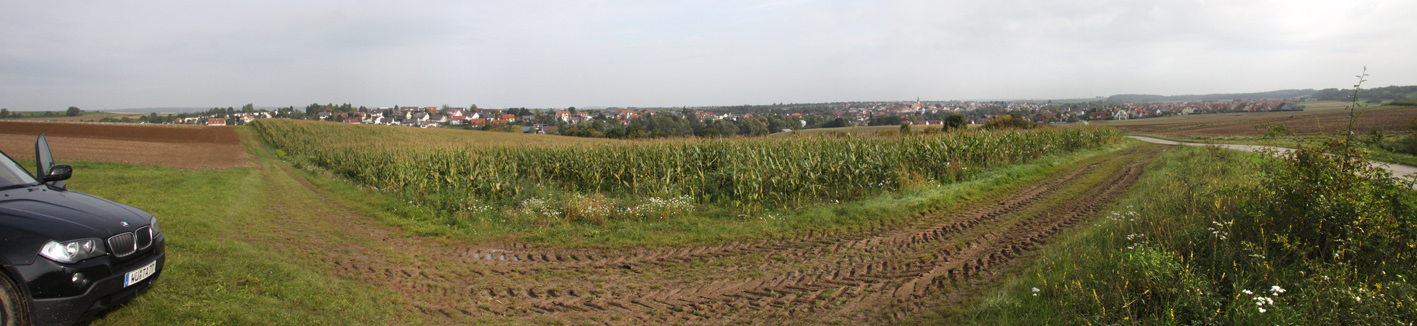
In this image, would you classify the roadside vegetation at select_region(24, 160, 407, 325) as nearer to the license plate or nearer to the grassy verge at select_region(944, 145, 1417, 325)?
the license plate

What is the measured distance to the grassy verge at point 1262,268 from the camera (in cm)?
404

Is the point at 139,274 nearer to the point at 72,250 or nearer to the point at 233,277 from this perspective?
the point at 72,250

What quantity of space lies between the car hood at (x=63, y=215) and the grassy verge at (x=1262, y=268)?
6.62 meters

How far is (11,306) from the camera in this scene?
11.0 ft

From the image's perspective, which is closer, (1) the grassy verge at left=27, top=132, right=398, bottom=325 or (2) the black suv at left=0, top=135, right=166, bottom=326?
(2) the black suv at left=0, top=135, right=166, bottom=326

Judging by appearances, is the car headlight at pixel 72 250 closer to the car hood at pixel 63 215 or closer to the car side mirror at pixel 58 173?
the car hood at pixel 63 215

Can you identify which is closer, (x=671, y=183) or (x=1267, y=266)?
(x=1267, y=266)

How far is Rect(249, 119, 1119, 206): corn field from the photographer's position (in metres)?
12.4

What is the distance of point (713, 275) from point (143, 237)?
16.4 feet

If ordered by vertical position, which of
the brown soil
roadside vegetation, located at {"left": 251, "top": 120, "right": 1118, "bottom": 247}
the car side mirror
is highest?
the car side mirror

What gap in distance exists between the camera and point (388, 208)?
12.1 metres

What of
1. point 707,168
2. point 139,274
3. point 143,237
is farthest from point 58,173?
point 707,168

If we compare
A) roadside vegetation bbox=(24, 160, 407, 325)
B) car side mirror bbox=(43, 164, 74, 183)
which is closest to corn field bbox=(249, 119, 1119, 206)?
roadside vegetation bbox=(24, 160, 407, 325)

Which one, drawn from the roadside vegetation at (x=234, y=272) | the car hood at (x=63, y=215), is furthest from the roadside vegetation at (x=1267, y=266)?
the car hood at (x=63, y=215)
